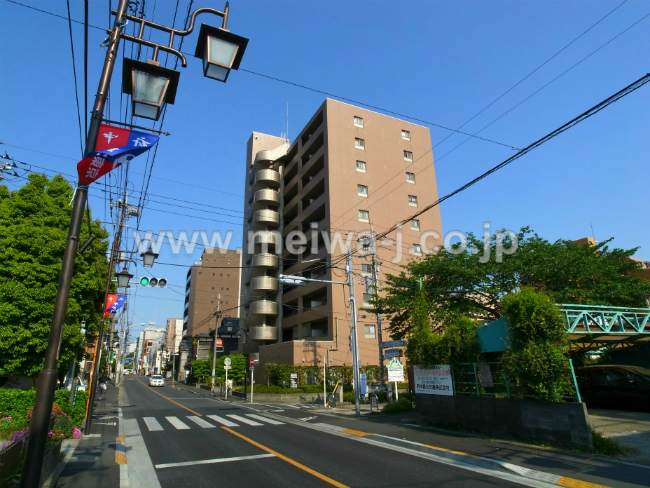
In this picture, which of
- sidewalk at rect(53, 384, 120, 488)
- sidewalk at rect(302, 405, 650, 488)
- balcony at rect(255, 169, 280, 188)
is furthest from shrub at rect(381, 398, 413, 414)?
balcony at rect(255, 169, 280, 188)

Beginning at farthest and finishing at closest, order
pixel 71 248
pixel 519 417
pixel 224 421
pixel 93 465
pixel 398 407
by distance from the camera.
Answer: pixel 398 407
pixel 224 421
pixel 519 417
pixel 93 465
pixel 71 248

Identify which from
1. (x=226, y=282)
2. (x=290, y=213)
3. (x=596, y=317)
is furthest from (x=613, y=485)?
(x=226, y=282)

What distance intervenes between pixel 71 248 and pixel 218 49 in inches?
132

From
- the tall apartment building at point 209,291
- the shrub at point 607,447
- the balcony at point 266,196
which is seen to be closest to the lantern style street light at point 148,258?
the shrub at point 607,447

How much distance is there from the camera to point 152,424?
1622cm

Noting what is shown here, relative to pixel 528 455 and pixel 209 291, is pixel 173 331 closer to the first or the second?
pixel 209 291

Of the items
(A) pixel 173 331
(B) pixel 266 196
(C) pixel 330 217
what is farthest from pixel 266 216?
(A) pixel 173 331

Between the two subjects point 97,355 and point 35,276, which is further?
point 97,355

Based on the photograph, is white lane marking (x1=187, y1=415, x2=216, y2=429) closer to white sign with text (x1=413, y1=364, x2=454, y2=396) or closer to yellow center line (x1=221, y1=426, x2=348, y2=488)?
yellow center line (x1=221, y1=426, x2=348, y2=488)

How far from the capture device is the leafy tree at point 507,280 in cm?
1961

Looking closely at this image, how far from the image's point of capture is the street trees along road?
40.8 feet

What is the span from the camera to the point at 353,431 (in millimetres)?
13633

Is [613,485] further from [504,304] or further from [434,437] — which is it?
[434,437]

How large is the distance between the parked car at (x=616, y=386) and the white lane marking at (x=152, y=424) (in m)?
17.4
